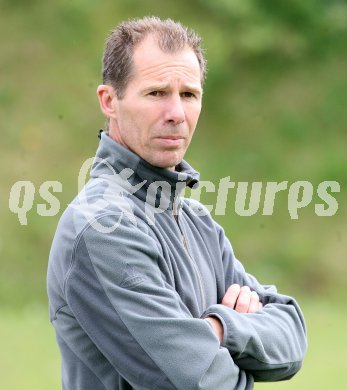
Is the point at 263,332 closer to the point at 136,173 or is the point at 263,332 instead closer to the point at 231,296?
the point at 231,296

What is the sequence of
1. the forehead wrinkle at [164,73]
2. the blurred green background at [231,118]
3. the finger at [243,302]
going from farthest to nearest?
the blurred green background at [231,118], the finger at [243,302], the forehead wrinkle at [164,73]

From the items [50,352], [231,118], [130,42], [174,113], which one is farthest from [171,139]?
[231,118]

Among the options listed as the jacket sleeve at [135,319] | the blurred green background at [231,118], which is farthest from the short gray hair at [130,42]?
the blurred green background at [231,118]

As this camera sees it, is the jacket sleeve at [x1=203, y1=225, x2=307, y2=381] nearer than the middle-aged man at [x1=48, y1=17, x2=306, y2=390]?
No

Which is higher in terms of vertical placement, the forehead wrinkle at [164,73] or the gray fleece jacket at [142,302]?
the forehead wrinkle at [164,73]

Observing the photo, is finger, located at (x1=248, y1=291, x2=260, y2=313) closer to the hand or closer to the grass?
the hand

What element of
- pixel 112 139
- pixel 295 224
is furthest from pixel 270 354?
pixel 295 224

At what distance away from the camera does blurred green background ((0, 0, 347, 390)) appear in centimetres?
945

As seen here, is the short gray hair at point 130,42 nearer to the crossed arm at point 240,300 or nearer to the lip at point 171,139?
the lip at point 171,139

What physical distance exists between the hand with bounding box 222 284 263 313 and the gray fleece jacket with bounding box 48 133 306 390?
0.13ft

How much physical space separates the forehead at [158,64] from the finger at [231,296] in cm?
57

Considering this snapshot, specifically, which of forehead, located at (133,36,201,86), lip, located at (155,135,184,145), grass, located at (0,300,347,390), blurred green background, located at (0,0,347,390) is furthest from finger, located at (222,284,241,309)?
blurred green background, located at (0,0,347,390)

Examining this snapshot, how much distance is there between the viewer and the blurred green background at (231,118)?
9.45m

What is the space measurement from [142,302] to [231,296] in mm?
432
